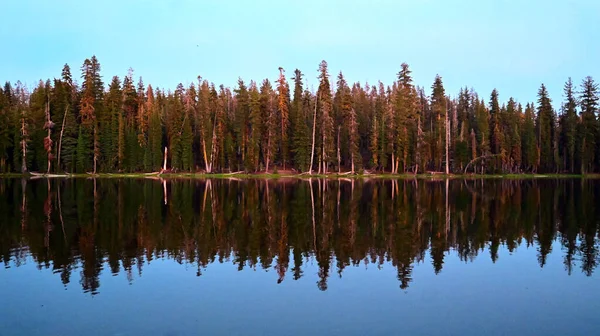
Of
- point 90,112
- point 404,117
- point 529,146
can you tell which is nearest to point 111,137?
point 90,112

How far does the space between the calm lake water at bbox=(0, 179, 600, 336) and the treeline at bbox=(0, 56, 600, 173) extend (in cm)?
5409

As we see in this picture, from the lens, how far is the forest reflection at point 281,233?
659 inches

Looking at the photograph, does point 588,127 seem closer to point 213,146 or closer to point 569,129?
point 569,129

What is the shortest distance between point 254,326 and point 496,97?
9286 centimetres

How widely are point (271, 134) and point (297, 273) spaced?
2635 inches

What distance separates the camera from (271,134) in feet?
268

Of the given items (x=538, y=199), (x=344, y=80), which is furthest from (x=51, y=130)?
(x=538, y=199)

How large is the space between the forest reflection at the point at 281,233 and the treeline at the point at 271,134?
46783mm

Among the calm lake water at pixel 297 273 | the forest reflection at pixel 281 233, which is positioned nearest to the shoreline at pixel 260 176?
the forest reflection at pixel 281 233

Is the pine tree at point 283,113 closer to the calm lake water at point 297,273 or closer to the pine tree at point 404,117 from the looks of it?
the pine tree at point 404,117

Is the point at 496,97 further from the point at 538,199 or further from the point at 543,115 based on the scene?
the point at 538,199

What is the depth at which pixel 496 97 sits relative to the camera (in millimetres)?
94188

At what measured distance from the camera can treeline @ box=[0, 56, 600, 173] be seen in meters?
80.6

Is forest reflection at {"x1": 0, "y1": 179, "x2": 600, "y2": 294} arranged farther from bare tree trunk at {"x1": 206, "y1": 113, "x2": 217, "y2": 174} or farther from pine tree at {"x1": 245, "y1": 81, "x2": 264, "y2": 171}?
bare tree trunk at {"x1": 206, "y1": 113, "x2": 217, "y2": 174}
